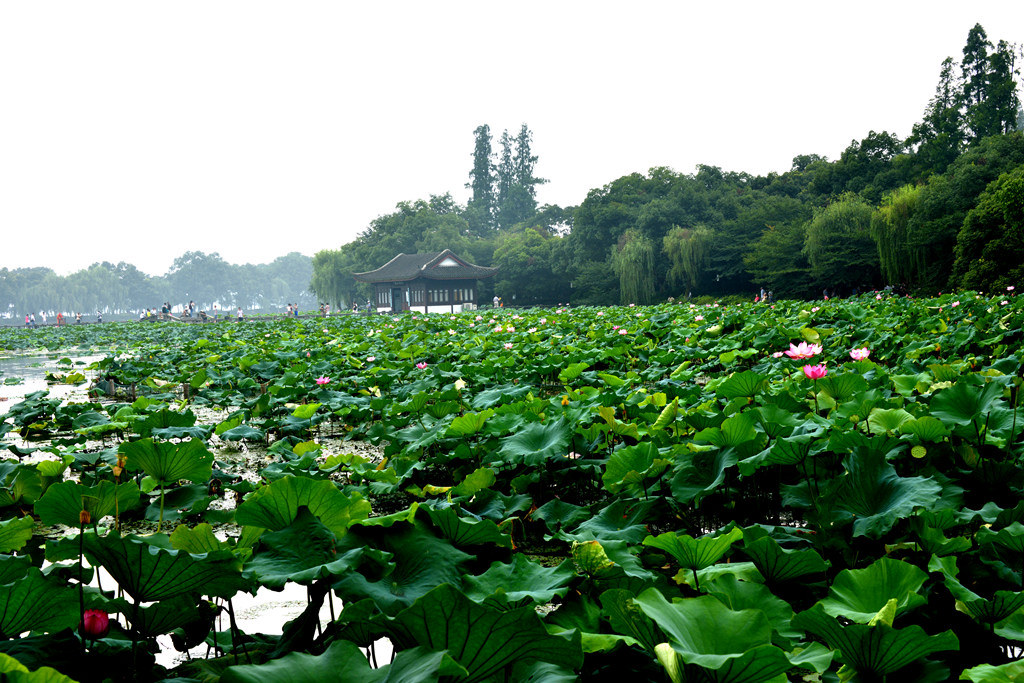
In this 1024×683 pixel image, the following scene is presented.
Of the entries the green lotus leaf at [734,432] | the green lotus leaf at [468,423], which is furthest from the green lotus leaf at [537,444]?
the green lotus leaf at [734,432]

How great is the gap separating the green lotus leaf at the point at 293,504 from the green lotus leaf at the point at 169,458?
0.58 meters

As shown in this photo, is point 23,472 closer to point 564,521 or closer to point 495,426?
point 495,426

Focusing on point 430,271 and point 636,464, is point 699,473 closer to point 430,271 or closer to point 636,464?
point 636,464

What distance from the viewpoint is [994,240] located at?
12.5 meters

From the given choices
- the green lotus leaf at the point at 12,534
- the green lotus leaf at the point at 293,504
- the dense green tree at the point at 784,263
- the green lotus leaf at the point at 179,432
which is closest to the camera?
the green lotus leaf at the point at 293,504

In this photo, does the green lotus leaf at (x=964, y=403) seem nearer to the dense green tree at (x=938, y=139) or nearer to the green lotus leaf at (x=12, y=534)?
the green lotus leaf at (x=12, y=534)

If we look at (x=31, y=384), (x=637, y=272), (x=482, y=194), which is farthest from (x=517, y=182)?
(x=31, y=384)

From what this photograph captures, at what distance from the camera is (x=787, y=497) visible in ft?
4.97

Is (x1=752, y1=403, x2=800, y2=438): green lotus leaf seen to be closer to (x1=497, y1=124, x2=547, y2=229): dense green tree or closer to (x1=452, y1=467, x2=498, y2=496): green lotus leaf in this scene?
(x1=452, y1=467, x2=498, y2=496): green lotus leaf

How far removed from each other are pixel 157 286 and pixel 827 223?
2454 inches

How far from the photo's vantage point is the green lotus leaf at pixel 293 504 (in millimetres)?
963

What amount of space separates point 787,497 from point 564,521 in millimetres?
537

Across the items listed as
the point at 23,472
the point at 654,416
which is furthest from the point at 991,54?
the point at 23,472

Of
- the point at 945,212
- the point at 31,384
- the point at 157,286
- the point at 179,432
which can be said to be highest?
the point at 157,286
